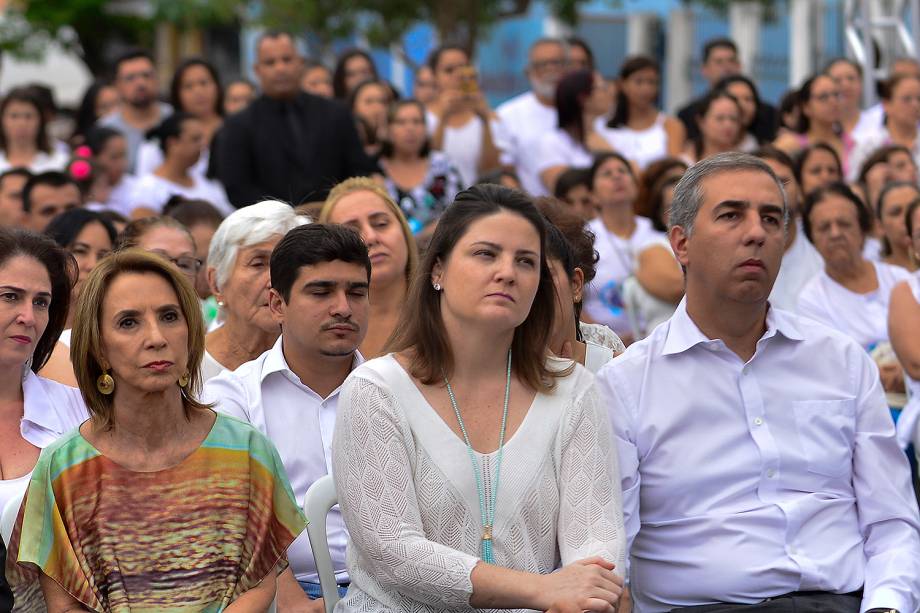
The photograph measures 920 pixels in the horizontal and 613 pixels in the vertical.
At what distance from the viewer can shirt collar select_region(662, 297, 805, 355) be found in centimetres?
395

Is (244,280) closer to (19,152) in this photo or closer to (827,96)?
(19,152)

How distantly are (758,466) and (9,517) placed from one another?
1.93m

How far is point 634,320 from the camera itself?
7.64 meters

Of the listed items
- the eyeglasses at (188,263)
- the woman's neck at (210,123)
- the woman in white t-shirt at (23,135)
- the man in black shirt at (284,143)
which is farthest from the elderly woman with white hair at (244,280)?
the woman's neck at (210,123)

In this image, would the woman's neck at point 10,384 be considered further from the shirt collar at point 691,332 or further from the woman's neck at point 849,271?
the woman's neck at point 849,271

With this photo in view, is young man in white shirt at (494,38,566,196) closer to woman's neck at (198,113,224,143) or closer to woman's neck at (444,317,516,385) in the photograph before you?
woman's neck at (198,113,224,143)

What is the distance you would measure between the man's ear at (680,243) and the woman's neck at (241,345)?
1.54 meters

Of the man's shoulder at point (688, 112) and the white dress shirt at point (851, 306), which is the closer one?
the white dress shirt at point (851, 306)

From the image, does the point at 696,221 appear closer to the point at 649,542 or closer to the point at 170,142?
the point at 649,542

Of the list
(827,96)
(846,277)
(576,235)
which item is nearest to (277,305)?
(576,235)

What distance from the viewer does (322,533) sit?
13.3ft

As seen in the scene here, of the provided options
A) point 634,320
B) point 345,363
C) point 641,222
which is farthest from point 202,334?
point 641,222

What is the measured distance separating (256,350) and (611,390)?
61.0 inches

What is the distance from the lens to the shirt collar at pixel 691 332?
395 cm
